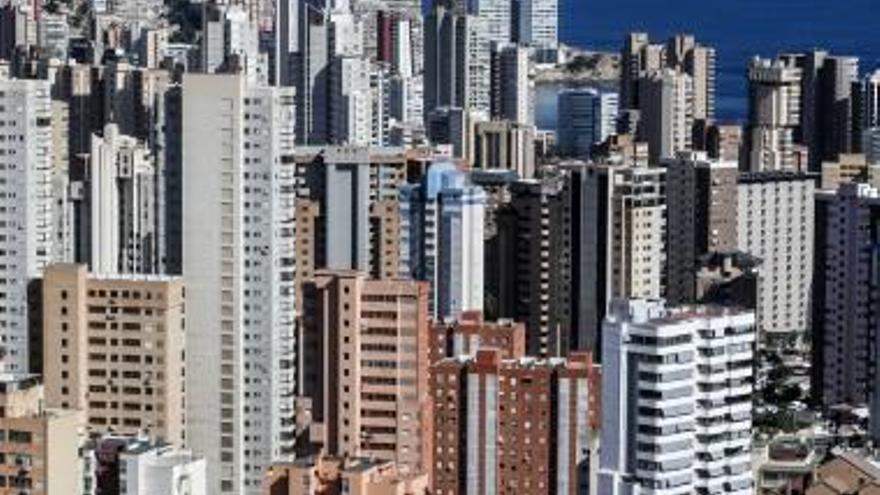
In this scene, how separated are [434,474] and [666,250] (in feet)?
13.8

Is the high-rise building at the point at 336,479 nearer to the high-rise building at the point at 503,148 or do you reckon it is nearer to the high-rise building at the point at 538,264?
the high-rise building at the point at 538,264

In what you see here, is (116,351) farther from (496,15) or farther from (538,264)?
(496,15)

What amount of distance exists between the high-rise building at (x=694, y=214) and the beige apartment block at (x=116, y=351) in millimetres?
4263

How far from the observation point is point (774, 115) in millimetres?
17984

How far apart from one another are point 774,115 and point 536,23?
8.31 m

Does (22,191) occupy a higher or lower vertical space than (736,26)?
lower

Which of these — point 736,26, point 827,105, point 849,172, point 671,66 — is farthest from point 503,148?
point 736,26

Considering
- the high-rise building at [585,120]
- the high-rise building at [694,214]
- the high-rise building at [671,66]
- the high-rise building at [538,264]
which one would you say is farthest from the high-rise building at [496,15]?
the high-rise building at [538,264]

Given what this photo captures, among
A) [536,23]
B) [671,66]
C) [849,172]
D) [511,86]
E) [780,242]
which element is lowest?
[780,242]

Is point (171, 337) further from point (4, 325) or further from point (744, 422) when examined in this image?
point (744, 422)

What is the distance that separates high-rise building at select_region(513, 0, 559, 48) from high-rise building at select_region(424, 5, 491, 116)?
4099 mm

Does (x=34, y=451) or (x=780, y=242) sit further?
(x=780, y=242)

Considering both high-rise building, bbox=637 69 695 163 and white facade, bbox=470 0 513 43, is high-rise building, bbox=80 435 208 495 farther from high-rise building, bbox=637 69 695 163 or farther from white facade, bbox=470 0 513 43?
white facade, bbox=470 0 513 43

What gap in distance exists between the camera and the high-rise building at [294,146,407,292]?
1205 cm
